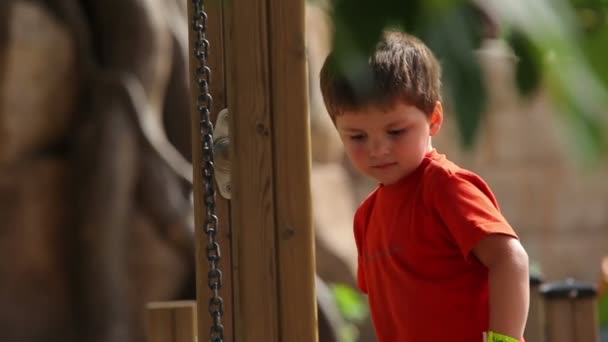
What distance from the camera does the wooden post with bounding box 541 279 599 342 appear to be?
408cm

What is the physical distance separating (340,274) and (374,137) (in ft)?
20.8

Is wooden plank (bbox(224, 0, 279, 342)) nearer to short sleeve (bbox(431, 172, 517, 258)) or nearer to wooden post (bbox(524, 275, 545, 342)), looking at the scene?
short sleeve (bbox(431, 172, 517, 258))

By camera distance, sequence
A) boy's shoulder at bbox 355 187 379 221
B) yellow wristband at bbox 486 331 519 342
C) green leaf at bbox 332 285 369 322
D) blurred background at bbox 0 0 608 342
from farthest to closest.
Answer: green leaf at bbox 332 285 369 322
blurred background at bbox 0 0 608 342
boy's shoulder at bbox 355 187 379 221
yellow wristband at bbox 486 331 519 342

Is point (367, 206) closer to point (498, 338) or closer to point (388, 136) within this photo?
point (388, 136)

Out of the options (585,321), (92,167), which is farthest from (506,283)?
(92,167)

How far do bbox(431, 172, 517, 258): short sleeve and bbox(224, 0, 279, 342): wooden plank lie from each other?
1.14 feet

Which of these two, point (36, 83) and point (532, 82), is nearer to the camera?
point (532, 82)

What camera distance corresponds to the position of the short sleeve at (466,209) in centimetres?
249

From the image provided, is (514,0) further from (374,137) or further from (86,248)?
(86,248)

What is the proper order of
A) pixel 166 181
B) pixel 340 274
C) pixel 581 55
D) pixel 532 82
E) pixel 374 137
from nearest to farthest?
1. pixel 581 55
2. pixel 532 82
3. pixel 374 137
4. pixel 166 181
5. pixel 340 274

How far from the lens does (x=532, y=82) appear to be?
112 centimetres

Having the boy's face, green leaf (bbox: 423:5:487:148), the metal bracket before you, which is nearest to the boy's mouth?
the boy's face

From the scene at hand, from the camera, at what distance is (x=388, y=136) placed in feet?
8.55

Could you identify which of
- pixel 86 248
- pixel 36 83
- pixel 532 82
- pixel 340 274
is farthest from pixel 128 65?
pixel 532 82
